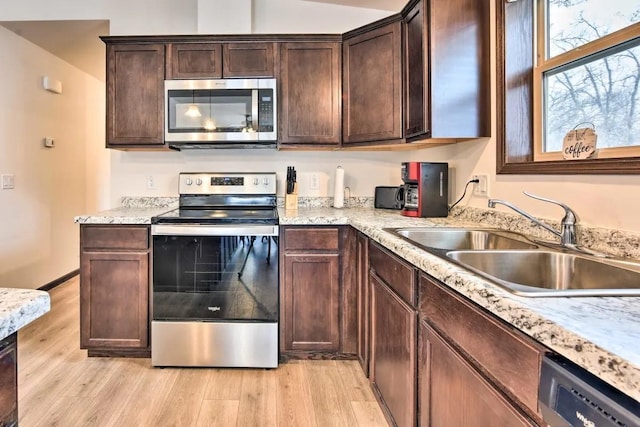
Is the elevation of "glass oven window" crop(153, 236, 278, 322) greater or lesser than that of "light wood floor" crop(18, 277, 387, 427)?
greater

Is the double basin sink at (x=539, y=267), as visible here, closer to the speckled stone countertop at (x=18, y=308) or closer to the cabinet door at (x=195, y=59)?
the speckled stone countertop at (x=18, y=308)

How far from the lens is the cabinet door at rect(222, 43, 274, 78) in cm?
253

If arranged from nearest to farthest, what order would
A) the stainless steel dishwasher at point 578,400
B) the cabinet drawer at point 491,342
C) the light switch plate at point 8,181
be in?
the stainless steel dishwasher at point 578,400 → the cabinet drawer at point 491,342 → the light switch plate at point 8,181

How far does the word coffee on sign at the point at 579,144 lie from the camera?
1.36m

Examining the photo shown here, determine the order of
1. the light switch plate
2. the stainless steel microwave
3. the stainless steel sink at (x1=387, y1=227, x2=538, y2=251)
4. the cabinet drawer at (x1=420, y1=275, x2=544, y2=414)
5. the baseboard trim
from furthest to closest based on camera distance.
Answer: the baseboard trim → the light switch plate → the stainless steel microwave → the stainless steel sink at (x1=387, y1=227, x2=538, y2=251) → the cabinet drawer at (x1=420, y1=275, x2=544, y2=414)

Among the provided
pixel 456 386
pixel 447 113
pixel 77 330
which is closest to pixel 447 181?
pixel 447 113

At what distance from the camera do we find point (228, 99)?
2.45m

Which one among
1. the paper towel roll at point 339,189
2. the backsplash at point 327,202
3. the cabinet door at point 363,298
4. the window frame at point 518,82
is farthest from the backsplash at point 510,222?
the cabinet door at point 363,298

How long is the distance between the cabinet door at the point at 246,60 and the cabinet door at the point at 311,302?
1.26 metres

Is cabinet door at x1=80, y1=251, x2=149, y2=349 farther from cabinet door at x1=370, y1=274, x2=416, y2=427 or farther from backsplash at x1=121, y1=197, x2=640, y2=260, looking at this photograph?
cabinet door at x1=370, y1=274, x2=416, y2=427

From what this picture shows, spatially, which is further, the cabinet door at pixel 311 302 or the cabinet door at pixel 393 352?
the cabinet door at pixel 311 302

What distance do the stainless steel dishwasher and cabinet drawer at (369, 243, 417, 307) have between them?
0.66 m

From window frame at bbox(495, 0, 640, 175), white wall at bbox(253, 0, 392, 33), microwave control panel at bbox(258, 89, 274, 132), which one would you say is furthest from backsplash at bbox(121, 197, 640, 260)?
white wall at bbox(253, 0, 392, 33)

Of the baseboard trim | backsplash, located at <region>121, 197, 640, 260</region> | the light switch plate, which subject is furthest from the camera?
the baseboard trim
